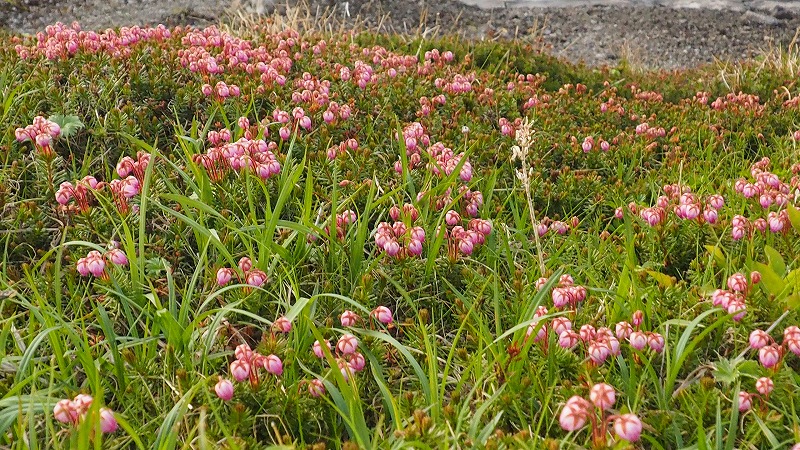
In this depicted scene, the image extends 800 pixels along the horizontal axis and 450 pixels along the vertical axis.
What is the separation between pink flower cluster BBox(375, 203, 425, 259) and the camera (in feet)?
11.7

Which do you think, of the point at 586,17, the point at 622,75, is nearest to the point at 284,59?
the point at 622,75

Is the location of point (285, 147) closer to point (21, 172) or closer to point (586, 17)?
point (21, 172)

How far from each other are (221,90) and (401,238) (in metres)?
2.01

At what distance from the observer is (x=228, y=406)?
111 inches

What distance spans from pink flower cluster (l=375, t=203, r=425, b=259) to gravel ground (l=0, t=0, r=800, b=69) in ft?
29.8

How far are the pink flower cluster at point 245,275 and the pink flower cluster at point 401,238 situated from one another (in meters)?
0.60

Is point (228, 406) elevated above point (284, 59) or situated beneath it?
situated beneath

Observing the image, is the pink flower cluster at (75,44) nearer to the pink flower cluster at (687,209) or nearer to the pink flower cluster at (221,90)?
the pink flower cluster at (221,90)

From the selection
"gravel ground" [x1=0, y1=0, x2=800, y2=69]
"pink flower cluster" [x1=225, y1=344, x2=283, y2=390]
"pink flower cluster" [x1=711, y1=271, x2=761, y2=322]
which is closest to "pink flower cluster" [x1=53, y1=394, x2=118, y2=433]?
"pink flower cluster" [x1=225, y1=344, x2=283, y2=390]

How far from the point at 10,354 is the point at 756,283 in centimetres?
329

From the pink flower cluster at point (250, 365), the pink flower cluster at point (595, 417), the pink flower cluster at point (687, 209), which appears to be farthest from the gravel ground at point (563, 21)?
the pink flower cluster at point (595, 417)

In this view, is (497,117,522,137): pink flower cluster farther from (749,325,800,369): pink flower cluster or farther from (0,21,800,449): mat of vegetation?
(749,325,800,369): pink flower cluster

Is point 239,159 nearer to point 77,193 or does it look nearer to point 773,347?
point 77,193

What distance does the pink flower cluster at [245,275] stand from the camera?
3242mm
